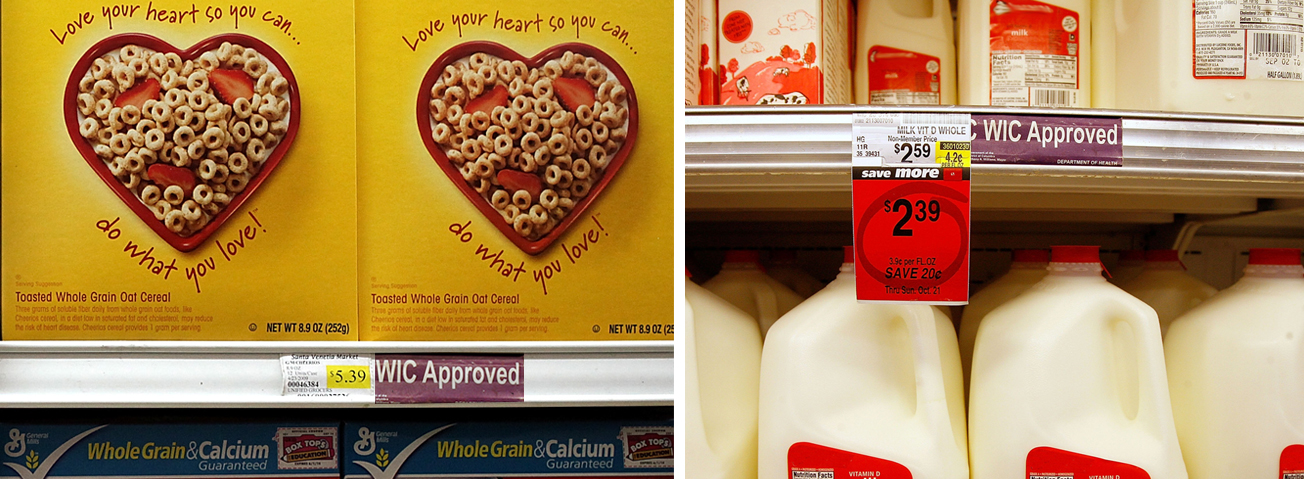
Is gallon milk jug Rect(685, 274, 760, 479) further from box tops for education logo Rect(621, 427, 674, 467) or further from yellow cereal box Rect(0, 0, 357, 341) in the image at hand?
yellow cereal box Rect(0, 0, 357, 341)

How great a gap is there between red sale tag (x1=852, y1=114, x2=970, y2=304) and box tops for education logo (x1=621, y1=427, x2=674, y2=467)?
0.43 m

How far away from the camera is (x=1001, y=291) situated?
1048mm

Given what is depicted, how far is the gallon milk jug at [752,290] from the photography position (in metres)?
1.06

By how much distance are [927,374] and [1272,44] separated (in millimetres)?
567

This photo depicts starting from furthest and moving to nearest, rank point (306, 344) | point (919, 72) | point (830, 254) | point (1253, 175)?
point (830, 254)
point (919, 72)
point (306, 344)
point (1253, 175)

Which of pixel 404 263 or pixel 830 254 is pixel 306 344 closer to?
pixel 404 263

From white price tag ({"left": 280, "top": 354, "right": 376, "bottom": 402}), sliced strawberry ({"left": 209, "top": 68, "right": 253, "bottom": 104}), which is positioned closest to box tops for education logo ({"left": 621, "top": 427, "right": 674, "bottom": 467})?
white price tag ({"left": 280, "top": 354, "right": 376, "bottom": 402})

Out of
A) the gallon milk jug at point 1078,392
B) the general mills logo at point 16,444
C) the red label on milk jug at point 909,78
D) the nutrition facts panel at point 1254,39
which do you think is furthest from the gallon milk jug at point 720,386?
the general mills logo at point 16,444

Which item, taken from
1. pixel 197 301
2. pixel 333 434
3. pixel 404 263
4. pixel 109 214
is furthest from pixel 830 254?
pixel 109 214

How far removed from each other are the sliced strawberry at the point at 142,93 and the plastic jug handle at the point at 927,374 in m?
0.96

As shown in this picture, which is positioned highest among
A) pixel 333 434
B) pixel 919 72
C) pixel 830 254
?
pixel 919 72

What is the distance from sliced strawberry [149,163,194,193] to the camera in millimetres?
942

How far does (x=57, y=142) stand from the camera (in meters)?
0.94

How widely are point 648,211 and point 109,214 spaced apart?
69cm
